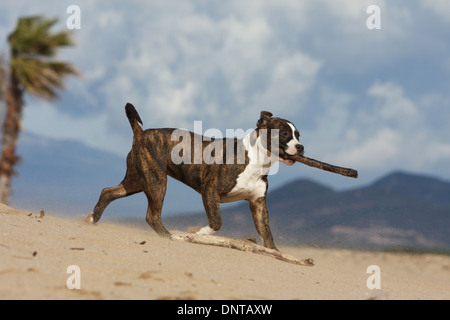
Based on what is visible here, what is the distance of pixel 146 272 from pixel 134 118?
3.62 meters

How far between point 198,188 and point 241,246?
1.22 m

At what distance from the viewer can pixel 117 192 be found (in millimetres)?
8406

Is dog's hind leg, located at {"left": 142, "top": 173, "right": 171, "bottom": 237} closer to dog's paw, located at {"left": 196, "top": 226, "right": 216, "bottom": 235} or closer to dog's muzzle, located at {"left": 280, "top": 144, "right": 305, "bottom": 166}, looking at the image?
dog's paw, located at {"left": 196, "top": 226, "right": 216, "bottom": 235}

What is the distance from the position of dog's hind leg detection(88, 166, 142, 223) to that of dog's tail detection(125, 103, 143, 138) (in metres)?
0.70

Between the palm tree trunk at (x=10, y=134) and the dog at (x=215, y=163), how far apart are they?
1148 centimetres

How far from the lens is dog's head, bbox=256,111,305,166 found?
7207 mm

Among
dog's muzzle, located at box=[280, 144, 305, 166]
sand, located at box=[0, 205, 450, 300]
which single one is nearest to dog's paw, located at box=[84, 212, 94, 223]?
sand, located at box=[0, 205, 450, 300]

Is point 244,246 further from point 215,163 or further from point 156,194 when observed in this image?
point 156,194

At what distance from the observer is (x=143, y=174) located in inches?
303

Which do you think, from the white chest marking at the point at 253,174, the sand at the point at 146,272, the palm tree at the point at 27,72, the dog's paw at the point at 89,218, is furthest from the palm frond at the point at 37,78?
the white chest marking at the point at 253,174

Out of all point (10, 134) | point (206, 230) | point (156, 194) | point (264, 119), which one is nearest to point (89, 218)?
point (156, 194)
